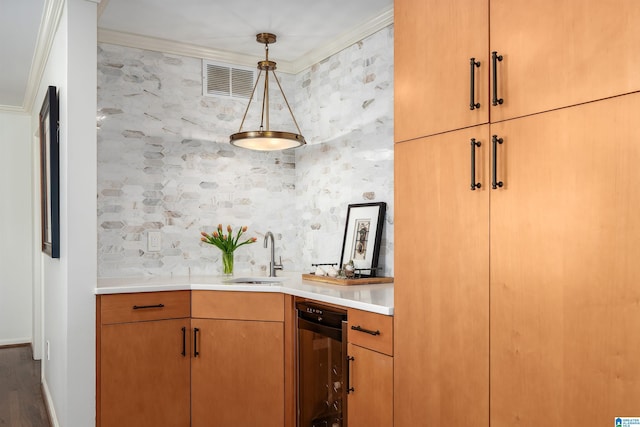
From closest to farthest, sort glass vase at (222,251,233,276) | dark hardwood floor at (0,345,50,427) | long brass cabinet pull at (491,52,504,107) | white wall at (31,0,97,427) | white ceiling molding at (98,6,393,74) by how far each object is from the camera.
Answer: long brass cabinet pull at (491,52,504,107) → white wall at (31,0,97,427) → white ceiling molding at (98,6,393,74) → dark hardwood floor at (0,345,50,427) → glass vase at (222,251,233,276)

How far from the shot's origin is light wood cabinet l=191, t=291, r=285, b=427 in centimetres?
307

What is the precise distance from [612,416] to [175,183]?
3076 mm

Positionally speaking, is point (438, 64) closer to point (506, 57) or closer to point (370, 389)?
point (506, 57)

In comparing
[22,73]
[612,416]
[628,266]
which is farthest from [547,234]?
[22,73]

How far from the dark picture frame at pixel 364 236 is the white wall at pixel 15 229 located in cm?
403

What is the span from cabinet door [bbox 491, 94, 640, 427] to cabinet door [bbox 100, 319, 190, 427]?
1.96 metres

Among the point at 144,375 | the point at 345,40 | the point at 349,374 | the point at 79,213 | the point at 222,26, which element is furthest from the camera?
the point at 345,40

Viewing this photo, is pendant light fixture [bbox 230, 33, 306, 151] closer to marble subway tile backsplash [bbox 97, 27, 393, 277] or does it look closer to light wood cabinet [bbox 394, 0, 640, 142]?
marble subway tile backsplash [bbox 97, 27, 393, 277]

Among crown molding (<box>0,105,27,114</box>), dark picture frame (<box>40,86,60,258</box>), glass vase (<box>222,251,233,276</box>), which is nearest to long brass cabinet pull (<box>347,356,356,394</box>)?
glass vase (<box>222,251,233,276</box>)

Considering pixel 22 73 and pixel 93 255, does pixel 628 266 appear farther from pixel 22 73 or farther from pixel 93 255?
pixel 22 73

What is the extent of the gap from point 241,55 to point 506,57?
8.77ft

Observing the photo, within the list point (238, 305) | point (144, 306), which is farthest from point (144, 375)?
point (238, 305)

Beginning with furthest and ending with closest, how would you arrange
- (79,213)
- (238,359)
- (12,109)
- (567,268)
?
1. (12,109)
2. (238,359)
3. (79,213)
4. (567,268)

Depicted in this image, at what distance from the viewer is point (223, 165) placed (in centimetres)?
400
